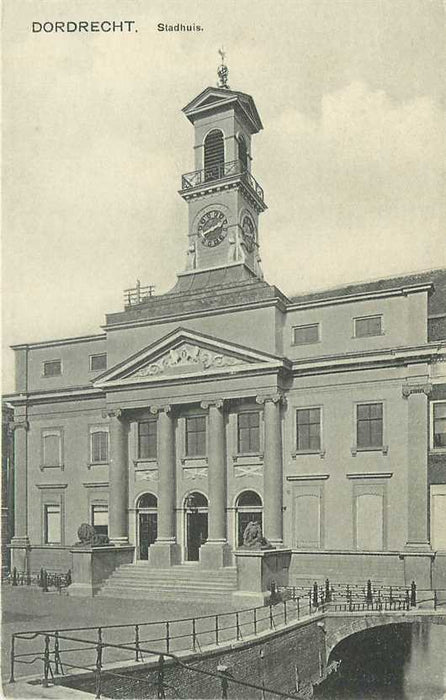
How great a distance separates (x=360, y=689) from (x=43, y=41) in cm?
1749

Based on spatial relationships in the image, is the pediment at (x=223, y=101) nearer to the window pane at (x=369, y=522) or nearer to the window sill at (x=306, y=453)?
the window sill at (x=306, y=453)

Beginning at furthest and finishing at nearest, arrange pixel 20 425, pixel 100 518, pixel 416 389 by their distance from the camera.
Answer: pixel 20 425 → pixel 100 518 → pixel 416 389

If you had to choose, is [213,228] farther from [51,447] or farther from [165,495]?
[51,447]

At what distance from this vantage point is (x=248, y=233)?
3084 cm

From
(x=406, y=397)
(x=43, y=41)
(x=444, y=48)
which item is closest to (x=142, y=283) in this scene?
(x=406, y=397)

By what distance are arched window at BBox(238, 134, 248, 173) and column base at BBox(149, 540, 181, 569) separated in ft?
48.7

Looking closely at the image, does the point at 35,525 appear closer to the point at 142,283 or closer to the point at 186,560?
the point at 186,560

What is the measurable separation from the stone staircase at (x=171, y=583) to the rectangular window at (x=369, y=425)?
20.6 feet

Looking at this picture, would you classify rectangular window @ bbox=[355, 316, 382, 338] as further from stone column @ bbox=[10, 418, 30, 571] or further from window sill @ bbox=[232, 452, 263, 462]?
stone column @ bbox=[10, 418, 30, 571]

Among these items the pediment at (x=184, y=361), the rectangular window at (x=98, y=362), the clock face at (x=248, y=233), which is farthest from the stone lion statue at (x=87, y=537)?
the clock face at (x=248, y=233)

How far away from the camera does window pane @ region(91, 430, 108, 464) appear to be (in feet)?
97.8

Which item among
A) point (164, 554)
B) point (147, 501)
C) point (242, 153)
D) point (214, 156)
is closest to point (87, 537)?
point (164, 554)

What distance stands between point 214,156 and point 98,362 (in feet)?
31.7

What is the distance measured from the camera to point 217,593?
2370cm
